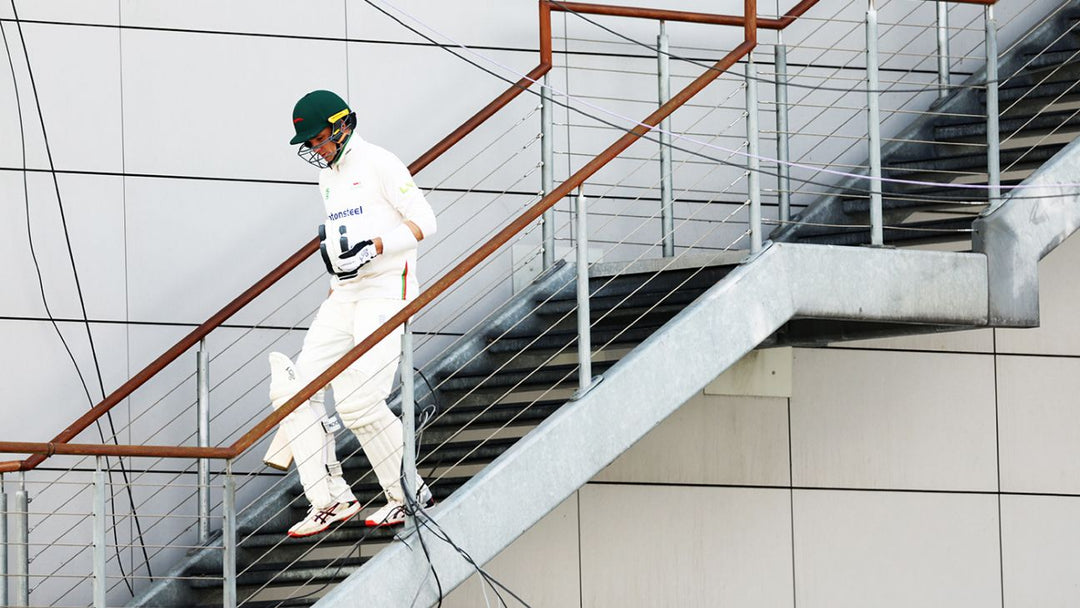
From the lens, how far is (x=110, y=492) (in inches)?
271

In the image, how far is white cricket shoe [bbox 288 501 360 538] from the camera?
5.73m

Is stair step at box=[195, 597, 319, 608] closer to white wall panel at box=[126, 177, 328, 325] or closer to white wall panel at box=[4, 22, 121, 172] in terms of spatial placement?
white wall panel at box=[126, 177, 328, 325]

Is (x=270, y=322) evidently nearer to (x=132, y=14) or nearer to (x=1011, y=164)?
(x=132, y=14)

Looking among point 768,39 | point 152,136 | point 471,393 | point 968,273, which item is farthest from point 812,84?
point 152,136

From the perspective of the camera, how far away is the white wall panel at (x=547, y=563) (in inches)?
290

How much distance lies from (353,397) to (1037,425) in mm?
4101

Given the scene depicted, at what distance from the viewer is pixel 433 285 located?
5.41 metres

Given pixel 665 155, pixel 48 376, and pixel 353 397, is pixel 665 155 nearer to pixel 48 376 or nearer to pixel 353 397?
pixel 353 397

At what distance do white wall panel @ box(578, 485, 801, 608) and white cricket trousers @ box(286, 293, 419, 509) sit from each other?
6.44 ft

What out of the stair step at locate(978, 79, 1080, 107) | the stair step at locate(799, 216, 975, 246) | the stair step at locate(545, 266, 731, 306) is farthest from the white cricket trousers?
the stair step at locate(978, 79, 1080, 107)

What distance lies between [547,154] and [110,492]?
2555 millimetres

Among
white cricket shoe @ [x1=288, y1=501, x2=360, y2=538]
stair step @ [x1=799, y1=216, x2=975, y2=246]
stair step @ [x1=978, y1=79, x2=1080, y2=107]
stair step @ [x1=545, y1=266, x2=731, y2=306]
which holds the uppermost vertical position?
stair step @ [x1=978, y1=79, x2=1080, y2=107]

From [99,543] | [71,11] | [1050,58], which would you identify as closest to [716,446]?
[1050,58]

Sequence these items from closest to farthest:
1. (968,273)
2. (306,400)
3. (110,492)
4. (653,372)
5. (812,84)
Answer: (306,400)
(653,372)
(968,273)
(110,492)
(812,84)
